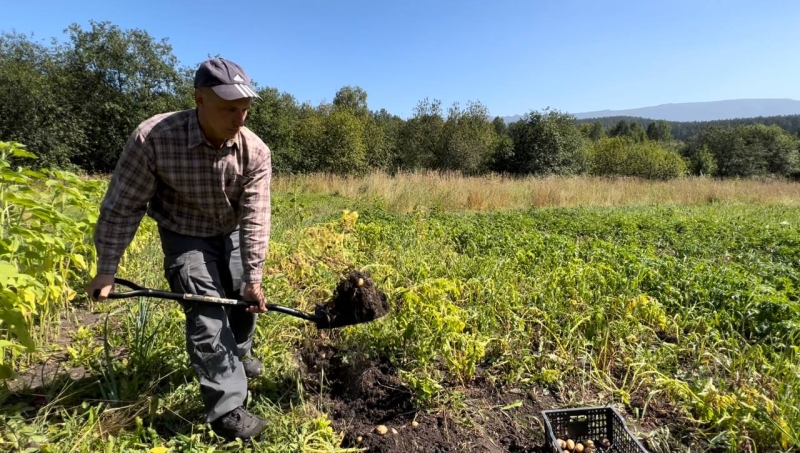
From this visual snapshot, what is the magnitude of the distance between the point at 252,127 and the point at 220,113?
19904 mm

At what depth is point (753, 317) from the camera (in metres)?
2.95

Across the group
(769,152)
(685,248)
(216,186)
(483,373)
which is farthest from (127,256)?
(769,152)

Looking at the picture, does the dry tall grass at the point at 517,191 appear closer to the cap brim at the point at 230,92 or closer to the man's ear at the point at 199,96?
the man's ear at the point at 199,96

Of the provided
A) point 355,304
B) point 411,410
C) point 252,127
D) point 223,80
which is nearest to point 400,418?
point 411,410

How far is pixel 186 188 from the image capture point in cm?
186

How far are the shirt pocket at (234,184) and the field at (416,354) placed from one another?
0.78 metres

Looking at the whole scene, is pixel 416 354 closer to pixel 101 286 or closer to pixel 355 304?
pixel 355 304

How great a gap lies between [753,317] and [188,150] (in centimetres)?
358

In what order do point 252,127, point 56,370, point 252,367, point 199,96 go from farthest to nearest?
point 252,127
point 252,367
point 56,370
point 199,96

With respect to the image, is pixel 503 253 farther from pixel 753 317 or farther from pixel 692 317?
pixel 753 317

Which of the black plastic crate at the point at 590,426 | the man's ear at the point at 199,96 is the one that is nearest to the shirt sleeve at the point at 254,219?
the man's ear at the point at 199,96

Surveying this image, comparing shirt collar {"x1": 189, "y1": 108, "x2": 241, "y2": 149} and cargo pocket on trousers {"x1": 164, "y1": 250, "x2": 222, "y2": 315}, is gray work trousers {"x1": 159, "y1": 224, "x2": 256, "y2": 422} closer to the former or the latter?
cargo pocket on trousers {"x1": 164, "y1": 250, "x2": 222, "y2": 315}

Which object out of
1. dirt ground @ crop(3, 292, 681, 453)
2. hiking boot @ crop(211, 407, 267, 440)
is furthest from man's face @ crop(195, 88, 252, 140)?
dirt ground @ crop(3, 292, 681, 453)

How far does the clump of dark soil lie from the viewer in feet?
6.79
